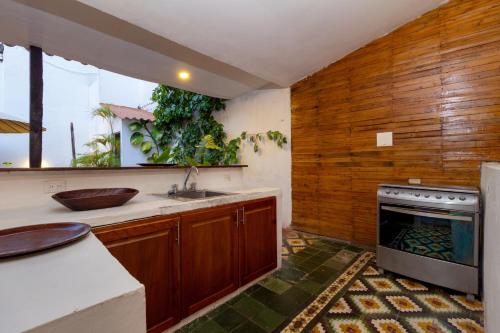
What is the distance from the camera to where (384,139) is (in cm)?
275

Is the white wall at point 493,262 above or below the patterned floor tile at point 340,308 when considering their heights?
above

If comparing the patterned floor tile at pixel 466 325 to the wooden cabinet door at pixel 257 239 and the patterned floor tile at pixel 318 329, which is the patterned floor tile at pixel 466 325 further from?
the wooden cabinet door at pixel 257 239

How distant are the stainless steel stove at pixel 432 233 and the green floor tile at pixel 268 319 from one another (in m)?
1.24

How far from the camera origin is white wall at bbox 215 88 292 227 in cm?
369

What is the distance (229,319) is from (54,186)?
5.03ft

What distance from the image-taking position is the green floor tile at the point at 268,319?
5.27ft

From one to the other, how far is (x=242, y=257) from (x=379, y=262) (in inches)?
54.4

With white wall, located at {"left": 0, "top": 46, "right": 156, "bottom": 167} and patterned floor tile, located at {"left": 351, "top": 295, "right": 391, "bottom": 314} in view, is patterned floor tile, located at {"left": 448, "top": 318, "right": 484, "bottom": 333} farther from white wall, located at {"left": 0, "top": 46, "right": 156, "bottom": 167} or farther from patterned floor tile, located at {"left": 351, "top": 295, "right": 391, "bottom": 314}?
white wall, located at {"left": 0, "top": 46, "right": 156, "bottom": 167}

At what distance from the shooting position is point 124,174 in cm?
193

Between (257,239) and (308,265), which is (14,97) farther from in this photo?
(308,265)

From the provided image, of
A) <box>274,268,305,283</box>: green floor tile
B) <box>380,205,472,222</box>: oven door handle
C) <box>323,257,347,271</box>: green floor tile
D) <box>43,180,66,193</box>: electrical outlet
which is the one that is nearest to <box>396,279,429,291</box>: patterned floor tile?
<box>323,257,347,271</box>: green floor tile

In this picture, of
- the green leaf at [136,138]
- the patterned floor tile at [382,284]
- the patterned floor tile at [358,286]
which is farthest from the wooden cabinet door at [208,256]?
the green leaf at [136,138]

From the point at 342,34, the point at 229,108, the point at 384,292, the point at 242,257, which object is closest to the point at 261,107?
the point at 229,108

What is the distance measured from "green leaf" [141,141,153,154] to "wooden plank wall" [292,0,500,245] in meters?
3.89
